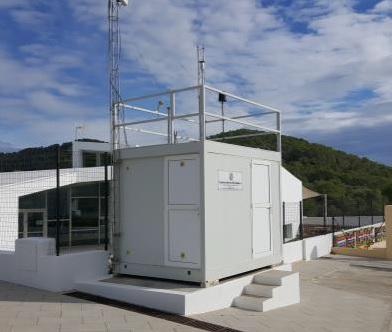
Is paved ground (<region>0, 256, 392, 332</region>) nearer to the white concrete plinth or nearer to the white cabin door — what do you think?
the white concrete plinth

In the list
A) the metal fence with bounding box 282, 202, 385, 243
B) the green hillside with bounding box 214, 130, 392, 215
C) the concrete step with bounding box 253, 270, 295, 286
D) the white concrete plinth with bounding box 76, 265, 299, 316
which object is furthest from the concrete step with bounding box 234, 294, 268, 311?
the green hillside with bounding box 214, 130, 392, 215

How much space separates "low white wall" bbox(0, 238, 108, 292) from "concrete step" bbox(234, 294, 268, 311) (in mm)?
2968

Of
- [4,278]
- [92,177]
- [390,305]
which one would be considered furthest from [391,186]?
[4,278]

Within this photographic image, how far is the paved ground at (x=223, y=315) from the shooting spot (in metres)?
7.76

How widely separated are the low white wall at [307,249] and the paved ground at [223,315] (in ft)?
14.6

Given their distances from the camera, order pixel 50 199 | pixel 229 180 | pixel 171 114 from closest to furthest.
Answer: pixel 229 180, pixel 171 114, pixel 50 199

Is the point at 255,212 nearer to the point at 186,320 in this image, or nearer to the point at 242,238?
the point at 242,238

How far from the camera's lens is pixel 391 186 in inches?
1955

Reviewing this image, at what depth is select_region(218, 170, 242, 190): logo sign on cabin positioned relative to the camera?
1009cm

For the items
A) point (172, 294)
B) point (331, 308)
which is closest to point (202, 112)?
point (172, 294)

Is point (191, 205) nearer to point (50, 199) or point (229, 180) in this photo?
point (229, 180)

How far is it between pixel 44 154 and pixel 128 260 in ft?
20.9

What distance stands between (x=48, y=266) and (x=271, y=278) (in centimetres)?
448

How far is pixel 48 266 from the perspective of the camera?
10.2 m
